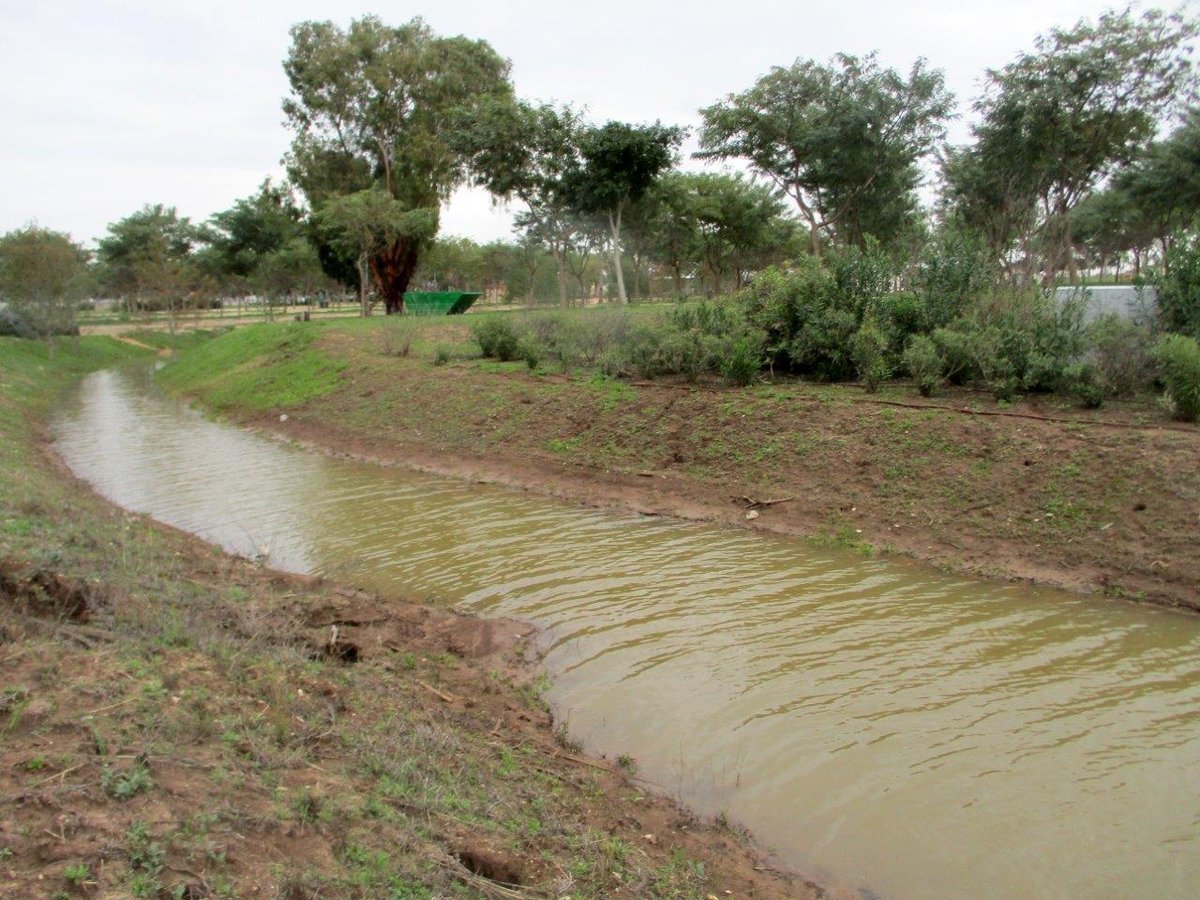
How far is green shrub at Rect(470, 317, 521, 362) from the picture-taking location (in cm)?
1884

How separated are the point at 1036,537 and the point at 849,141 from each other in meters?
18.5

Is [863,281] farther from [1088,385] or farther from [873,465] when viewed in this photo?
[873,465]

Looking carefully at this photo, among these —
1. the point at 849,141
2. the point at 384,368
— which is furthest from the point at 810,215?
the point at 384,368

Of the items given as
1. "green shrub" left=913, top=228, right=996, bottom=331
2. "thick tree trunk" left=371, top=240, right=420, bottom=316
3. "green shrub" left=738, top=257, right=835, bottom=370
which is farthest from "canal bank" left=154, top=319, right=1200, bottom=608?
"thick tree trunk" left=371, top=240, right=420, bottom=316

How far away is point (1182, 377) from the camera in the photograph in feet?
31.2

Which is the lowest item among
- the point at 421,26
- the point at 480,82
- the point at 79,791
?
the point at 79,791

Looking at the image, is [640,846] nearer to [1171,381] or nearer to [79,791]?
[79,791]

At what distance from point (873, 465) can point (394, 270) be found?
3023cm

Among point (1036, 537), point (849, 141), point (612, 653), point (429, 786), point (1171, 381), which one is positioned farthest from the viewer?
point (849, 141)

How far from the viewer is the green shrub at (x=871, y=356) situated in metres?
12.5

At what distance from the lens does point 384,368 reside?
66.1ft

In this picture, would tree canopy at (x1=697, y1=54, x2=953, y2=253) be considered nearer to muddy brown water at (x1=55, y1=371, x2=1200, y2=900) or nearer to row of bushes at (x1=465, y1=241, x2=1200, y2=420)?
row of bushes at (x1=465, y1=241, x2=1200, y2=420)

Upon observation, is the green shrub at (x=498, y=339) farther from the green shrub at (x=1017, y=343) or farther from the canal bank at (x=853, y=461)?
the green shrub at (x=1017, y=343)

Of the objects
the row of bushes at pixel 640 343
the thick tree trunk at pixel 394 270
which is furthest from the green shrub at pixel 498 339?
the thick tree trunk at pixel 394 270
